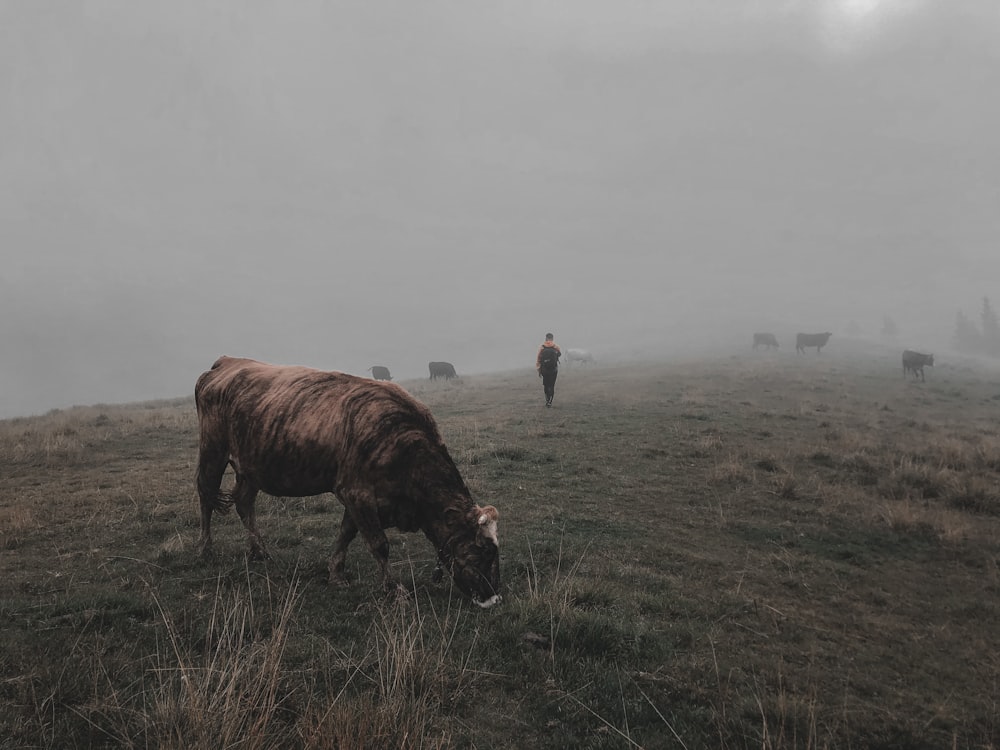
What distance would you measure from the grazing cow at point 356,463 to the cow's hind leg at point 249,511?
1 cm

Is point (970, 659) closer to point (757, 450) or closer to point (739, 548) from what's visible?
point (739, 548)

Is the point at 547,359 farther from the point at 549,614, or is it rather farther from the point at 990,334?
the point at 990,334

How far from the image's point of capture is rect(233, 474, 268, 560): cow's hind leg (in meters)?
6.20

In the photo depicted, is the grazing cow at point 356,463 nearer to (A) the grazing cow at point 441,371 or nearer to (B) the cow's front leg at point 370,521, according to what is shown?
(B) the cow's front leg at point 370,521

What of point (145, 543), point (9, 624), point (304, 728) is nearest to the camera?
point (304, 728)

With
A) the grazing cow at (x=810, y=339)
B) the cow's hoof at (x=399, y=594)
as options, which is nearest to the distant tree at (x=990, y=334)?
the grazing cow at (x=810, y=339)

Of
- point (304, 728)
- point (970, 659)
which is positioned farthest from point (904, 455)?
point (304, 728)

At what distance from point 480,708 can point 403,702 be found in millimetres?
762

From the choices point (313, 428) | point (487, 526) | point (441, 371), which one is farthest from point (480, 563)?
point (441, 371)

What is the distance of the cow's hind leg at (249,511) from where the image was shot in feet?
20.4

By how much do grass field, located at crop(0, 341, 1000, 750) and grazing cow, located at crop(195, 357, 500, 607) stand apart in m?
0.57

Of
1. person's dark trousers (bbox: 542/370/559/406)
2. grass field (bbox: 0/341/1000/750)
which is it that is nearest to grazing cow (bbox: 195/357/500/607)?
grass field (bbox: 0/341/1000/750)

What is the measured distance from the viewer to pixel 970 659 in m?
4.62

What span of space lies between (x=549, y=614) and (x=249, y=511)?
413 centimetres
